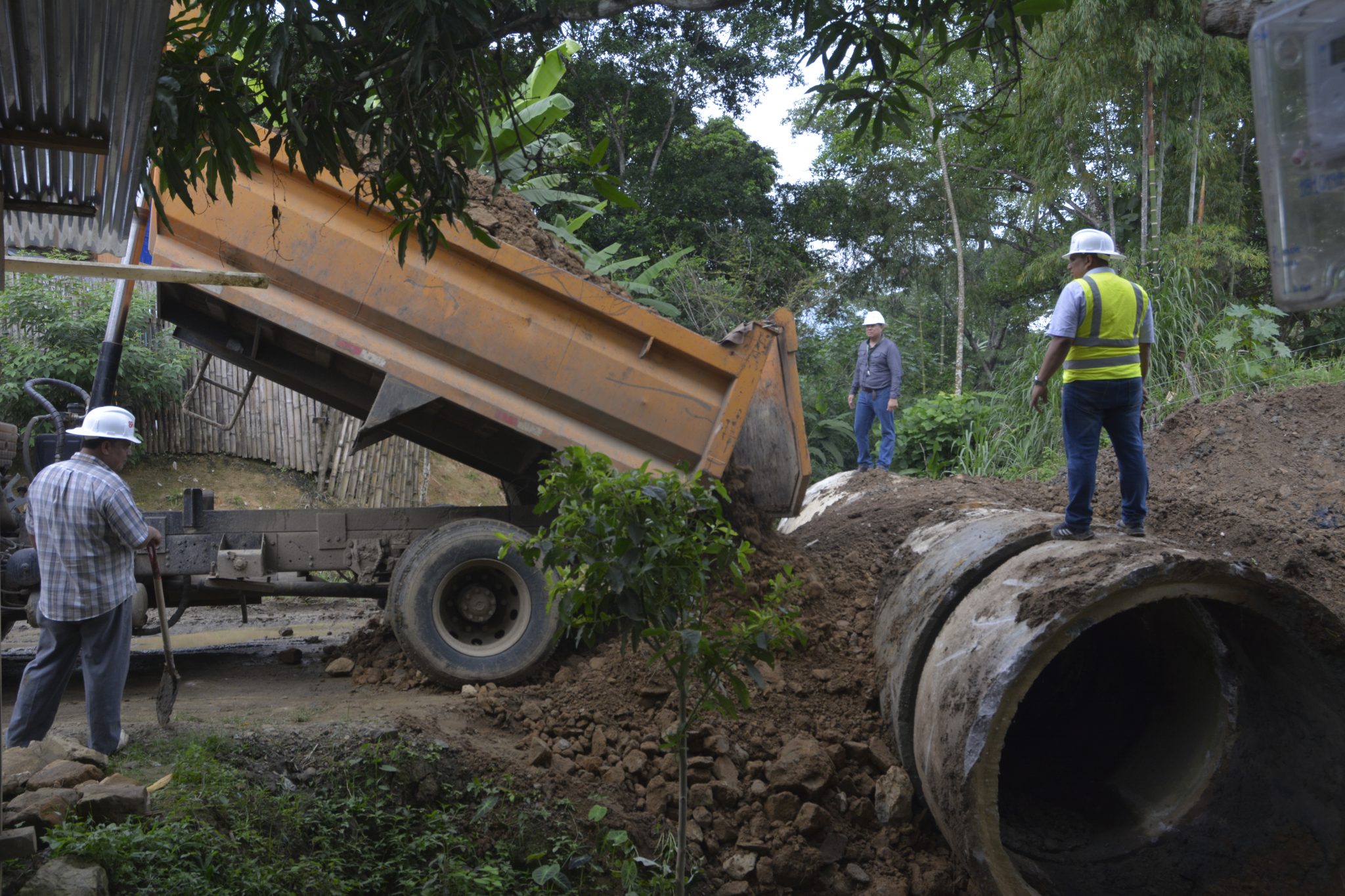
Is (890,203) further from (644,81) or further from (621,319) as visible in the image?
(621,319)

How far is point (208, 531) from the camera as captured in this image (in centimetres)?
576

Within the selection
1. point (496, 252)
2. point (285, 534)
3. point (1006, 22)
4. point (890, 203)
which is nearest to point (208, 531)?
point (285, 534)

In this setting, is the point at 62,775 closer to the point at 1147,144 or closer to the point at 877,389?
the point at 877,389

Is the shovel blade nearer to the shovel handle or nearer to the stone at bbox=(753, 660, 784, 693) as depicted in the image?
the shovel handle

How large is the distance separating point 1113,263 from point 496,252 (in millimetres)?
7939

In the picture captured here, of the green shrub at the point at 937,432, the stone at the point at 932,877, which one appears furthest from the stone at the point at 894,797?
the green shrub at the point at 937,432

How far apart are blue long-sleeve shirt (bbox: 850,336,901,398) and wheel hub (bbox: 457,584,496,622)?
16.7 ft

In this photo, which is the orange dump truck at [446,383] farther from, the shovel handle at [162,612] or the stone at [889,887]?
the stone at [889,887]

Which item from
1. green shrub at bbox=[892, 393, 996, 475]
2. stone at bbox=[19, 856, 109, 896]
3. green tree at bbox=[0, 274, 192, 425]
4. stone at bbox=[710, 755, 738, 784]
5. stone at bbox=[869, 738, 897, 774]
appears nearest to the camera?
stone at bbox=[19, 856, 109, 896]

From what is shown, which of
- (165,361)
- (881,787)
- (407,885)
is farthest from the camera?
(165,361)

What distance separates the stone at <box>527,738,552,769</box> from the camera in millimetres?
4484

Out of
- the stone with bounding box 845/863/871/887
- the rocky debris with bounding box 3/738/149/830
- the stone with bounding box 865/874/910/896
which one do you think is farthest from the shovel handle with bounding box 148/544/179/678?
the stone with bounding box 865/874/910/896

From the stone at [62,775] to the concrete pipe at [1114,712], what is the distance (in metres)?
2.90

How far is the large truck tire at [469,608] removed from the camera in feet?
17.6
